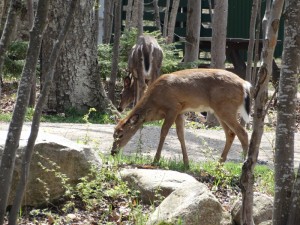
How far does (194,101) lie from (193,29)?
9.06 m

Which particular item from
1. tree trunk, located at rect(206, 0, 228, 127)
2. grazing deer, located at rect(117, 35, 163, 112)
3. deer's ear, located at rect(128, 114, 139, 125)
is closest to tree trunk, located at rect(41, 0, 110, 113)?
grazing deer, located at rect(117, 35, 163, 112)

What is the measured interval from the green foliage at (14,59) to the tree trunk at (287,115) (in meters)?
13.2

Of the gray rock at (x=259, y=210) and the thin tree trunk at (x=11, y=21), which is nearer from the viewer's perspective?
the thin tree trunk at (x=11, y=21)

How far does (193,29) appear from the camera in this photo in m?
18.5

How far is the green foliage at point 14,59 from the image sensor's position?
1762cm

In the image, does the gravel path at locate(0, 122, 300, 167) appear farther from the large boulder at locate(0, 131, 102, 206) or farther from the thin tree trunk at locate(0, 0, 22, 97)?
the thin tree trunk at locate(0, 0, 22, 97)

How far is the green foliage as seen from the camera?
17.6m

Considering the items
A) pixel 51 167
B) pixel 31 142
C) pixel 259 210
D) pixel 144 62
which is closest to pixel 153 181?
pixel 51 167

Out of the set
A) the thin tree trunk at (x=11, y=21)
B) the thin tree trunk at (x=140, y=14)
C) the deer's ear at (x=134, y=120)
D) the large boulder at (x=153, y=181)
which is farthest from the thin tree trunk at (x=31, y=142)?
the thin tree trunk at (x=140, y=14)

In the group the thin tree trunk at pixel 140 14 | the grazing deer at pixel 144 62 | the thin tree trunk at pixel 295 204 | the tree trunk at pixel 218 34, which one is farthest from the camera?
the thin tree trunk at pixel 140 14

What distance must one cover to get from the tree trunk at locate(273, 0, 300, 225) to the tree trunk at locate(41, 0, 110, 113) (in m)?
9.63

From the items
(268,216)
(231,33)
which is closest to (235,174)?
(268,216)

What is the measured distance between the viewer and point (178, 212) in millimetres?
5785

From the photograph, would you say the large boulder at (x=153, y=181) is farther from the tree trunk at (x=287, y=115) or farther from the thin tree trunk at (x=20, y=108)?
the thin tree trunk at (x=20, y=108)
